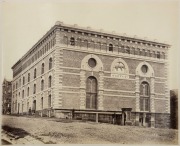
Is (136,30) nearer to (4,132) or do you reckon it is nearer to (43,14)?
(43,14)

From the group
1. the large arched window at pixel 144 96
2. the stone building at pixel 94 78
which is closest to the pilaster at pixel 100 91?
the stone building at pixel 94 78

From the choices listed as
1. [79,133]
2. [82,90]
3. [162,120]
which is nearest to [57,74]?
[82,90]

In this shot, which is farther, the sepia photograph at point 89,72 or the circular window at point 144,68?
the circular window at point 144,68

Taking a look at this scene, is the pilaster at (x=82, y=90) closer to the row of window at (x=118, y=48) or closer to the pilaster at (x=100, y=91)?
the pilaster at (x=100, y=91)

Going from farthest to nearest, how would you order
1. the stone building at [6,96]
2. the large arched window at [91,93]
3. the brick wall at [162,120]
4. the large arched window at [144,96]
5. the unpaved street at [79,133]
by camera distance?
the large arched window at [144,96]
the large arched window at [91,93]
the brick wall at [162,120]
the stone building at [6,96]
the unpaved street at [79,133]

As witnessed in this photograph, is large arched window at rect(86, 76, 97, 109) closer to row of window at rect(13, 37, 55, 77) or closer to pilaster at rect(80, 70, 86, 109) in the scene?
pilaster at rect(80, 70, 86, 109)

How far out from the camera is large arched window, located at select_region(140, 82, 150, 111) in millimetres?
6009

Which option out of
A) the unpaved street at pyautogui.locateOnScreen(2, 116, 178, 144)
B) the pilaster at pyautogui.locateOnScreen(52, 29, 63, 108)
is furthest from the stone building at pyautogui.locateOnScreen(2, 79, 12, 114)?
the pilaster at pyautogui.locateOnScreen(52, 29, 63, 108)

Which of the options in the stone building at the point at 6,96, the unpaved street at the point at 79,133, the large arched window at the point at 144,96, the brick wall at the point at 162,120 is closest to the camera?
the unpaved street at the point at 79,133

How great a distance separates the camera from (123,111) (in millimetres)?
5922

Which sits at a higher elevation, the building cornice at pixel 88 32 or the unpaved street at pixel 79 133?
the building cornice at pixel 88 32

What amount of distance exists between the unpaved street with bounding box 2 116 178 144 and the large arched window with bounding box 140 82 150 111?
0.45 metres

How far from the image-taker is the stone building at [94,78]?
18.9ft

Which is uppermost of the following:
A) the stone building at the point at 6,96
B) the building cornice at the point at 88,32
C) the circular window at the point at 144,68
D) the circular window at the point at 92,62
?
the building cornice at the point at 88,32
